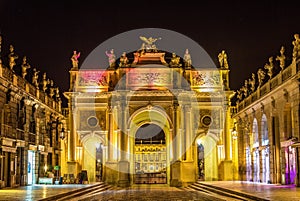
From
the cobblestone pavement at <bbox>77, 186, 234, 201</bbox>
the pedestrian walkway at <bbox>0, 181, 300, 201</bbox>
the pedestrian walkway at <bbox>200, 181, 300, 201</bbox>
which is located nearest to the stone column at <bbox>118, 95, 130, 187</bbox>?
the pedestrian walkway at <bbox>0, 181, 300, 201</bbox>

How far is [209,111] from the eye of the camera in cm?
4728

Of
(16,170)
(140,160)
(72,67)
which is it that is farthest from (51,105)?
(140,160)

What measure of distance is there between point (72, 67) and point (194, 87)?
38.2ft

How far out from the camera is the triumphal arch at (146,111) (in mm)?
45531

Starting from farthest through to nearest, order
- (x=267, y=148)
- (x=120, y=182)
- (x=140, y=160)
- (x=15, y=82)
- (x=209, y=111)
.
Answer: (x=140, y=160) → (x=209, y=111) → (x=120, y=182) → (x=267, y=148) → (x=15, y=82)

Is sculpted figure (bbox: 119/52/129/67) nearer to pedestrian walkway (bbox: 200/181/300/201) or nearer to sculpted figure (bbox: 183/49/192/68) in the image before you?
sculpted figure (bbox: 183/49/192/68)

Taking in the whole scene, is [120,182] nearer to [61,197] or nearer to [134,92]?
[134,92]

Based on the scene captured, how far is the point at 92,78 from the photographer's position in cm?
4794

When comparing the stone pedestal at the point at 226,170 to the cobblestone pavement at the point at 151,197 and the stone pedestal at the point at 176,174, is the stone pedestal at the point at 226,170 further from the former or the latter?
the cobblestone pavement at the point at 151,197

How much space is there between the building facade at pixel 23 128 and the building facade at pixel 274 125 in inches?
644

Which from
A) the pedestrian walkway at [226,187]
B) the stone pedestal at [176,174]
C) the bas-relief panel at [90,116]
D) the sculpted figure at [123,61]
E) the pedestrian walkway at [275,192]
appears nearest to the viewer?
the pedestrian walkway at [275,192]

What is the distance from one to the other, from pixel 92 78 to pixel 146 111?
19.5 ft

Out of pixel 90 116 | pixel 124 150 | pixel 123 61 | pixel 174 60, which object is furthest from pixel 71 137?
pixel 174 60

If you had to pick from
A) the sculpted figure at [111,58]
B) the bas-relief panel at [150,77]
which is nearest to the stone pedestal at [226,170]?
the bas-relief panel at [150,77]
